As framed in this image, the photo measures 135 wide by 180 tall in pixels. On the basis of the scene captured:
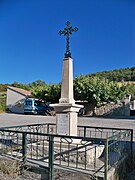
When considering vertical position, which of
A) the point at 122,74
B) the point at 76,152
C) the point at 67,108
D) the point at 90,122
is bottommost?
the point at 90,122

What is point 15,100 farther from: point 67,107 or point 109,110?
point 67,107

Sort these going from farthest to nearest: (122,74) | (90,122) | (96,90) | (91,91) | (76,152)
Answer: (122,74)
(96,90)
(91,91)
(90,122)
(76,152)

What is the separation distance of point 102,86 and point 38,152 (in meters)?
16.0

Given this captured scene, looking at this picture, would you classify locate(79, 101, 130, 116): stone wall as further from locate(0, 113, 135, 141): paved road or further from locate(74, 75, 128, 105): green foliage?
locate(0, 113, 135, 141): paved road

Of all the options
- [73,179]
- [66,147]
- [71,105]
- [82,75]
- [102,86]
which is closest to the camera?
[73,179]

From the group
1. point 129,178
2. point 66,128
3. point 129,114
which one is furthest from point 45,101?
point 129,178

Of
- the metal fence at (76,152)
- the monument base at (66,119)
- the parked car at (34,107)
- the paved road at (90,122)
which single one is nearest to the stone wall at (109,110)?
the parked car at (34,107)

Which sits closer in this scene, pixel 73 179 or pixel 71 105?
pixel 73 179

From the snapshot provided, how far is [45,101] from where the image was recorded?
23547mm

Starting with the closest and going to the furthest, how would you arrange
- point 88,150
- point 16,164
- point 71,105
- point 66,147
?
point 16,164 → point 88,150 → point 66,147 → point 71,105

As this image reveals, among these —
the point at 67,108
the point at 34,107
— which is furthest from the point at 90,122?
the point at 67,108

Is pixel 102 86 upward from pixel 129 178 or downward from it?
upward

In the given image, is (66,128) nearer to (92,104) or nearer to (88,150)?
(88,150)

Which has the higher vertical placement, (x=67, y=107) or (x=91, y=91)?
(x=91, y=91)
